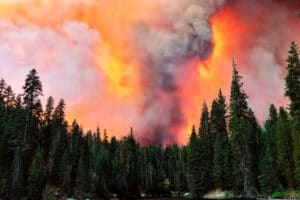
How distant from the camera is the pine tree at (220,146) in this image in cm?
7588

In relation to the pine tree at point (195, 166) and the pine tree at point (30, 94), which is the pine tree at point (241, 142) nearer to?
the pine tree at point (195, 166)

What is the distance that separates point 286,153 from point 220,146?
16.1 m

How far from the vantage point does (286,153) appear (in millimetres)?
67000

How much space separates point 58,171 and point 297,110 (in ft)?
200

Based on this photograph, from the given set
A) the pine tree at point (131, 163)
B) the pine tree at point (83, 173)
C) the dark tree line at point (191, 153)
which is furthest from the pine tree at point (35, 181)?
the pine tree at point (131, 163)

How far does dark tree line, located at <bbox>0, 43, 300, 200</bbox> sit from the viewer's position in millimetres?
54625

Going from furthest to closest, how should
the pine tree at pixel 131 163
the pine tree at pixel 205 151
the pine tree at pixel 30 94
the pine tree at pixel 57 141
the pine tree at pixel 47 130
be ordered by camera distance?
1. the pine tree at pixel 131 163
2. the pine tree at pixel 47 130
3. the pine tree at pixel 57 141
4. the pine tree at pixel 205 151
5. the pine tree at pixel 30 94

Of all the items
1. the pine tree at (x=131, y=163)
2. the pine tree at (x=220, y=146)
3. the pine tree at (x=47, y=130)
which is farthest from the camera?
the pine tree at (x=131, y=163)

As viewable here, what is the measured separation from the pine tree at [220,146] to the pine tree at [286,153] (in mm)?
11901

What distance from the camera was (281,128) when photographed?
70.0 metres

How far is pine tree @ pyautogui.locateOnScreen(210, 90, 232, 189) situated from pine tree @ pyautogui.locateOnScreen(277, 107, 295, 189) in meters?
11.9

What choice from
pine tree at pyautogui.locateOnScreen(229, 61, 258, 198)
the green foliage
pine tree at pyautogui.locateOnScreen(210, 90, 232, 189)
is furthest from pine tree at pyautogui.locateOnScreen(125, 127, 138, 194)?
the green foliage

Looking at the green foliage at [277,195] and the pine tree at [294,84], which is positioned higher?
the pine tree at [294,84]

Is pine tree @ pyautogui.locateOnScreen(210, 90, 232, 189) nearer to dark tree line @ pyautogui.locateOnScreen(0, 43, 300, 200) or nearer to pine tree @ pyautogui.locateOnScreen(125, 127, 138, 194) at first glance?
dark tree line @ pyautogui.locateOnScreen(0, 43, 300, 200)
